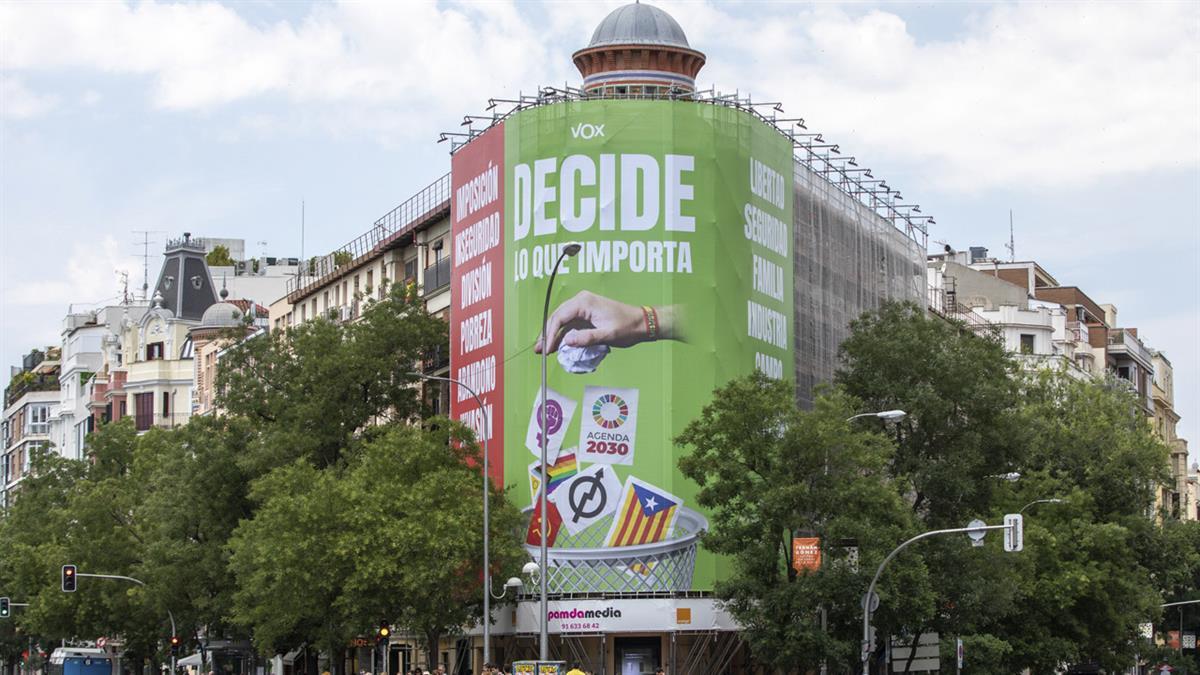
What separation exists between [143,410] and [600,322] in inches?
2745

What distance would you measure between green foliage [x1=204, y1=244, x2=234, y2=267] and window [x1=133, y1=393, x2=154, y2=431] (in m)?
18.6

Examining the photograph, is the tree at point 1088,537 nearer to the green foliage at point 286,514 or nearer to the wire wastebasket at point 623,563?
the wire wastebasket at point 623,563

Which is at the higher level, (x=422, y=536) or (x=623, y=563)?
(x=422, y=536)

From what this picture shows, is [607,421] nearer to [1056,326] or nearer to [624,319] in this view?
[624,319]

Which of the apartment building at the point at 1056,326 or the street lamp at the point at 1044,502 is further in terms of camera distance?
the apartment building at the point at 1056,326

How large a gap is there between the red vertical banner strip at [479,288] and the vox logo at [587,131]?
11.8 feet

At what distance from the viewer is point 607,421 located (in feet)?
237

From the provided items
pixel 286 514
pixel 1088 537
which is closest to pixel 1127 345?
pixel 1088 537

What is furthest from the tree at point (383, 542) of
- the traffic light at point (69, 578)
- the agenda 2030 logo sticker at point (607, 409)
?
the traffic light at point (69, 578)

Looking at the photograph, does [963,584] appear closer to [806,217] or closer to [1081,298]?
[806,217]

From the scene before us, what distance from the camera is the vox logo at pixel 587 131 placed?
7344 centimetres

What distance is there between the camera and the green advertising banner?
7169 centimetres

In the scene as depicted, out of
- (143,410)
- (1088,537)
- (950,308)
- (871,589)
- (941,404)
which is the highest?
(950,308)

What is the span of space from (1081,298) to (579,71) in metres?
79.8
